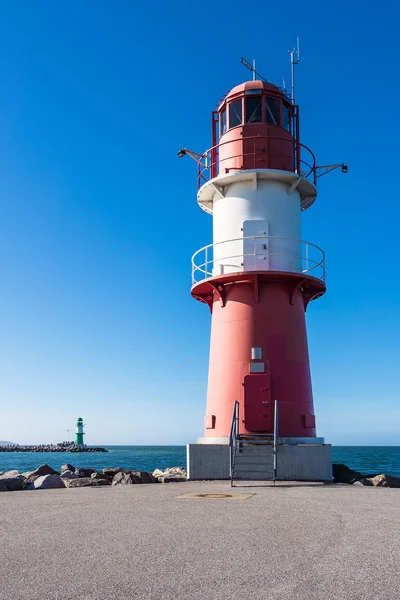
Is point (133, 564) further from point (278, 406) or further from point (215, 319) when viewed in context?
point (215, 319)

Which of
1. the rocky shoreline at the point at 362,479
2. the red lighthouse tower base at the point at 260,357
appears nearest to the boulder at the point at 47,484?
the red lighthouse tower base at the point at 260,357

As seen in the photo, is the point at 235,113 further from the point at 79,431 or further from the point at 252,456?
the point at 79,431

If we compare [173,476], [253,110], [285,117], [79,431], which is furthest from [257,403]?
[79,431]

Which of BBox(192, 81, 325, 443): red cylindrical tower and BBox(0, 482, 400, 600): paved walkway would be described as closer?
BBox(0, 482, 400, 600): paved walkway

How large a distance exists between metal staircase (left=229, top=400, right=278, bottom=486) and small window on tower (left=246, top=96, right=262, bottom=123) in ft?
26.1

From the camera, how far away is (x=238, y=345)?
54.3ft

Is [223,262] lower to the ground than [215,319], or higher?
higher

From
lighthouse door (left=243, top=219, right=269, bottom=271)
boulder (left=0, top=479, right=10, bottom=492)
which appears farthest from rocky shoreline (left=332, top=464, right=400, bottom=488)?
boulder (left=0, top=479, right=10, bottom=492)

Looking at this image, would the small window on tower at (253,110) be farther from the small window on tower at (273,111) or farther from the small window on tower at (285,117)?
the small window on tower at (285,117)

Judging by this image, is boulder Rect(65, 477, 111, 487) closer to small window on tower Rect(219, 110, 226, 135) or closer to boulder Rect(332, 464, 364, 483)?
boulder Rect(332, 464, 364, 483)

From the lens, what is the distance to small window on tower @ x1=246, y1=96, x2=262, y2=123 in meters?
17.9

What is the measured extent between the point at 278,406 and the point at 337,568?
10131 millimetres

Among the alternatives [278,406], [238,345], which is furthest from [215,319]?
[278,406]

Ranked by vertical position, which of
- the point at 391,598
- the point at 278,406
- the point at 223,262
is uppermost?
the point at 223,262
